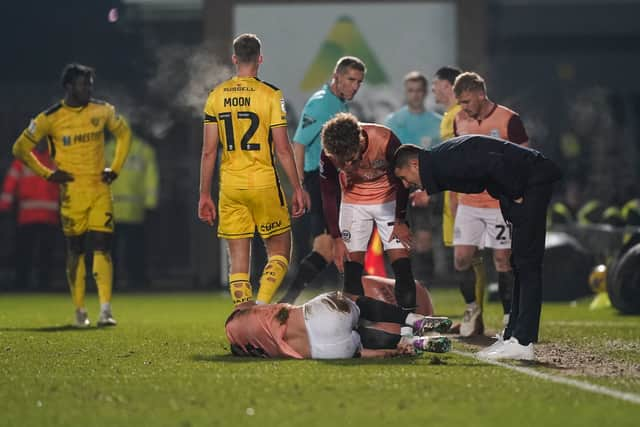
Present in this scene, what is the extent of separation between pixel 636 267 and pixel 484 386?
673 centimetres

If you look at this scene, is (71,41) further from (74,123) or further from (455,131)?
(455,131)

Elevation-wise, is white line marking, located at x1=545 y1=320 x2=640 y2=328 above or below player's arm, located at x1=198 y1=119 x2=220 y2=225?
below

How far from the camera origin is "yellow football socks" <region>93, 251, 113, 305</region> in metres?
12.7

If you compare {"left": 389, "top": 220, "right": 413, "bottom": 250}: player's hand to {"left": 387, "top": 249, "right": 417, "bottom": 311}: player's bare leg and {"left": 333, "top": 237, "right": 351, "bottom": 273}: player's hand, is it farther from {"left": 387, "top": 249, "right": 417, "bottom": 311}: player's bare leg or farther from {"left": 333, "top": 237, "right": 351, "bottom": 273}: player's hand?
{"left": 333, "top": 237, "right": 351, "bottom": 273}: player's hand

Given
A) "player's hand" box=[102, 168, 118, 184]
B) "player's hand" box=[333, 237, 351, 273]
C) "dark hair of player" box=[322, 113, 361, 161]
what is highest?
"dark hair of player" box=[322, 113, 361, 161]

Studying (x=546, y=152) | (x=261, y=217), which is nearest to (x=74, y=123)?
(x=261, y=217)

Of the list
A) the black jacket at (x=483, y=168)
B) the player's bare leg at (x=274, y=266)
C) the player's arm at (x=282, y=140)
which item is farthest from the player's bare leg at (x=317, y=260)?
the black jacket at (x=483, y=168)

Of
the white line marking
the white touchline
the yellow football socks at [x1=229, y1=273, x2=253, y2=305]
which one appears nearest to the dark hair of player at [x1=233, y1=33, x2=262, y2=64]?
the yellow football socks at [x1=229, y1=273, x2=253, y2=305]

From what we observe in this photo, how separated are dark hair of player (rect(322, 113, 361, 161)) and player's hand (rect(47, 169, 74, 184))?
435cm

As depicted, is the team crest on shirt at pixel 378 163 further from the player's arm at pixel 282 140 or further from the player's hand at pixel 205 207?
the player's hand at pixel 205 207

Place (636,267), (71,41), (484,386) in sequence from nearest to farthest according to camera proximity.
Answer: (484,386), (636,267), (71,41)

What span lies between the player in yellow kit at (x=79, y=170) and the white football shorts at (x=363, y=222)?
3373 millimetres

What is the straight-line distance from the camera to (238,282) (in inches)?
378

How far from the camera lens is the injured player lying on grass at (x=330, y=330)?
8562mm
